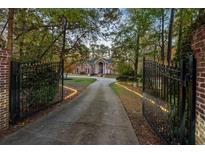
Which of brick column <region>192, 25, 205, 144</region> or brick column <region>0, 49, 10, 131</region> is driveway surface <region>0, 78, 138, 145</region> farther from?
brick column <region>192, 25, 205, 144</region>

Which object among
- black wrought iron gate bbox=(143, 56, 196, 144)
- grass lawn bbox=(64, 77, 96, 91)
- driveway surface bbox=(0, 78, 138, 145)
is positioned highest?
black wrought iron gate bbox=(143, 56, 196, 144)

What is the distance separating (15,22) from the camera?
43.0ft

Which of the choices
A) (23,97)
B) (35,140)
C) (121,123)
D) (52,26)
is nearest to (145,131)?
(121,123)

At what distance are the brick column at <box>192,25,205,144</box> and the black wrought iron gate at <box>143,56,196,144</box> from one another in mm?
182

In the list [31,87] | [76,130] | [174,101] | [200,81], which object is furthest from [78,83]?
[200,81]

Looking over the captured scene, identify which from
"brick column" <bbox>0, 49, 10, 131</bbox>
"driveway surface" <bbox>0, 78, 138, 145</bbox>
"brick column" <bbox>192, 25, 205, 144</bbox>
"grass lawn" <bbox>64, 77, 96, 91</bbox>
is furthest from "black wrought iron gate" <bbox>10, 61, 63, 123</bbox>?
"grass lawn" <bbox>64, 77, 96, 91</bbox>

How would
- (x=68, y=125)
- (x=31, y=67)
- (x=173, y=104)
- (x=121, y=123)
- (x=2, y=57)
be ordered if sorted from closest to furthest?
(x=173, y=104) → (x=2, y=57) → (x=68, y=125) → (x=121, y=123) → (x=31, y=67)

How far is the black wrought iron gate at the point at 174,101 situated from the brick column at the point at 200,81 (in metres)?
0.18

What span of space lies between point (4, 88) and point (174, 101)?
3965 mm

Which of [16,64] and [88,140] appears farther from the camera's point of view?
[16,64]

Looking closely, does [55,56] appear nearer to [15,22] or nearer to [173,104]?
[15,22]

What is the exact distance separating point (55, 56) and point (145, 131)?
1097cm

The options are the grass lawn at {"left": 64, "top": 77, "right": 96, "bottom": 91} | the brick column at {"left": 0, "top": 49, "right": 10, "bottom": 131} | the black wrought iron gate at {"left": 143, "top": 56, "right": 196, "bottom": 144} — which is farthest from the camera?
the grass lawn at {"left": 64, "top": 77, "right": 96, "bottom": 91}

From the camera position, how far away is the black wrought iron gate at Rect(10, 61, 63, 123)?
7.58 metres
